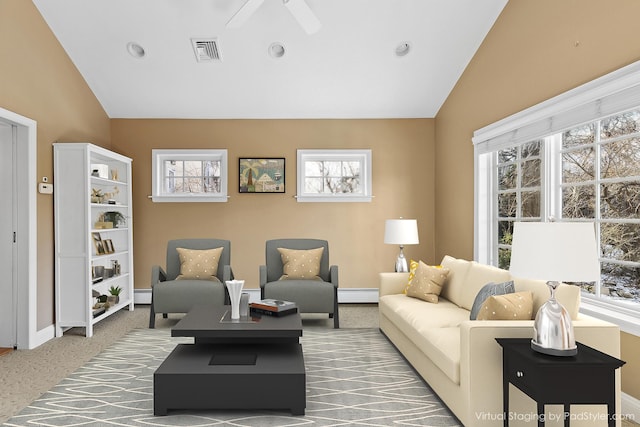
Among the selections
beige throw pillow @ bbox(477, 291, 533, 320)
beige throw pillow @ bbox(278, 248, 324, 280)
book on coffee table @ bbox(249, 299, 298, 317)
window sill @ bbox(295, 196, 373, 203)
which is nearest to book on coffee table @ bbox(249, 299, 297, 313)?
book on coffee table @ bbox(249, 299, 298, 317)

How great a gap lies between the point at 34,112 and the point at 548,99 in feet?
14.9

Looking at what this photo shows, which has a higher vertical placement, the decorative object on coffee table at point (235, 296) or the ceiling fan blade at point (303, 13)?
the ceiling fan blade at point (303, 13)

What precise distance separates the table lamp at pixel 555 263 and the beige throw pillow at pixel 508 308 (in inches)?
16.7

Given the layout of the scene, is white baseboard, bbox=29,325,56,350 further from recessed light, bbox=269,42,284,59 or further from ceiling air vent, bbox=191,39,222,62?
recessed light, bbox=269,42,284,59

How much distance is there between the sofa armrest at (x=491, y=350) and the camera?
2406mm

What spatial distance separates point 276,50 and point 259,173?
174 centimetres

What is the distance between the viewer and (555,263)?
6.80ft

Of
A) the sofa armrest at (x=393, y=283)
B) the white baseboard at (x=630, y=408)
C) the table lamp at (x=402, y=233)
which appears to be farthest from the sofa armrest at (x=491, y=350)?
the table lamp at (x=402, y=233)

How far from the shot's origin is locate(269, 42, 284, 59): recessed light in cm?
503

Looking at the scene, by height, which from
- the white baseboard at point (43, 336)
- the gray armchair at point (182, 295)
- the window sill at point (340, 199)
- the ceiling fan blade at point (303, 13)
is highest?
the ceiling fan blade at point (303, 13)

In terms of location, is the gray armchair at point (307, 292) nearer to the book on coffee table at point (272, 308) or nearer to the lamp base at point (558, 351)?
the book on coffee table at point (272, 308)

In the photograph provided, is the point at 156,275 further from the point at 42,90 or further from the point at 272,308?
the point at 42,90

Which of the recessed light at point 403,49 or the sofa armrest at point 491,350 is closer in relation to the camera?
the sofa armrest at point 491,350

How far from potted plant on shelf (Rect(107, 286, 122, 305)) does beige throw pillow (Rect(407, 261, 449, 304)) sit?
3.43 metres
